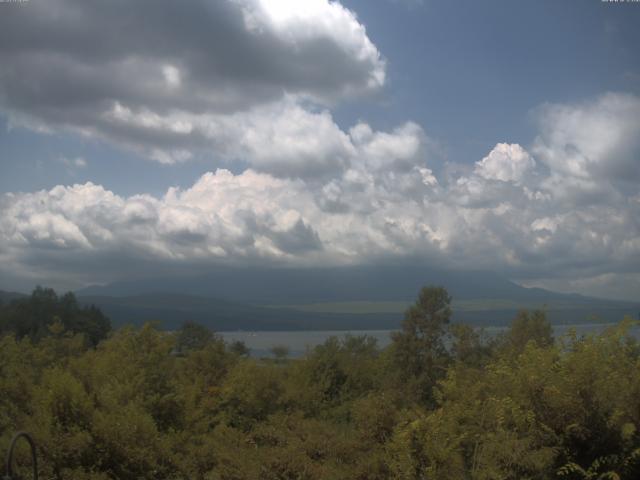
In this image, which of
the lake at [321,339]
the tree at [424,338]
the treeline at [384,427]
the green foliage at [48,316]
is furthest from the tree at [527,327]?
the green foliage at [48,316]

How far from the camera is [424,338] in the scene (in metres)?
42.6

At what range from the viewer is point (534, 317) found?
40000mm

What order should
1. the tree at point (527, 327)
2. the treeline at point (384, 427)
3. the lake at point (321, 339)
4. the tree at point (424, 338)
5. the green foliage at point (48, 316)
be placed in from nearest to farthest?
1. the treeline at point (384, 427)
2. the lake at point (321, 339)
3. the tree at point (527, 327)
4. the tree at point (424, 338)
5. the green foliage at point (48, 316)

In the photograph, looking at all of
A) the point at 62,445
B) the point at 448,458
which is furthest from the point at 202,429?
the point at 448,458

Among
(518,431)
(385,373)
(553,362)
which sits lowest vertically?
(385,373)

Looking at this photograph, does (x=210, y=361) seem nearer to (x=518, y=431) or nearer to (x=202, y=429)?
(x=202, y=429)

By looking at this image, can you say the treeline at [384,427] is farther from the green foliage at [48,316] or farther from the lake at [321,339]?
the green foliage at [48,316]

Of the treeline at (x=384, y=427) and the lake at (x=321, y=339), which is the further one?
the lake at (x=321, y=339)

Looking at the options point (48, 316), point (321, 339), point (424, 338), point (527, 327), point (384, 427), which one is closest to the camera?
point (384, 427)

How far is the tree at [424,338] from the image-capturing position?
40.3m

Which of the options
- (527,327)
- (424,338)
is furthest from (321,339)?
(527,327)

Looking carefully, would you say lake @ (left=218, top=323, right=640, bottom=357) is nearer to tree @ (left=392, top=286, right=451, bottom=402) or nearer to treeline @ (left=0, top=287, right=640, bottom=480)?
treeline @ (left=0, top=287, right=640, bottom=480)

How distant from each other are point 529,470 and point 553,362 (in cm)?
190

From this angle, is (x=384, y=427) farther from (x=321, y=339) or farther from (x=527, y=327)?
(x=321, y=339)
